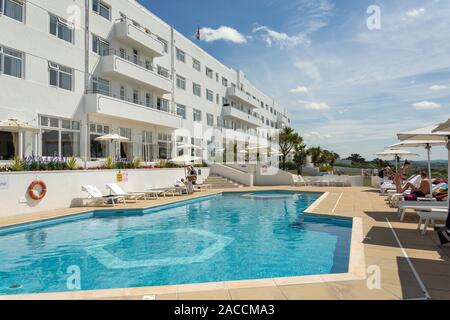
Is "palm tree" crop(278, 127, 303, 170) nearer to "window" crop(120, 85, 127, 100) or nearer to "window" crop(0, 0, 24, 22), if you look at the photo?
"window" crop(120, 85, 127, 100)

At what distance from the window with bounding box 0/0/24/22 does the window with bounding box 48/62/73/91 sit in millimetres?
2571

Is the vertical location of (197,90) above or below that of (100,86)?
above

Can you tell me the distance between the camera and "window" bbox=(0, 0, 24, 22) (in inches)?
603

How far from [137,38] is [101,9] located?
2915mm

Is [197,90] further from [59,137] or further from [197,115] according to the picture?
[59,137]

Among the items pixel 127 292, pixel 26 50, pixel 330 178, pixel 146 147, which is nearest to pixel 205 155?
pixel 146 147

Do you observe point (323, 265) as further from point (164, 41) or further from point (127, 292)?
point (164, 41)

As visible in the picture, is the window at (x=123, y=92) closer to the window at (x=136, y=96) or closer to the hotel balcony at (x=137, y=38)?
the window at (x=136, y=96)

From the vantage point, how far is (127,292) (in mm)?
4477

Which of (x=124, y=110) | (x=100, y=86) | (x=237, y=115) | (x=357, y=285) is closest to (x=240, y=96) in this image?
(x=237, y=115)

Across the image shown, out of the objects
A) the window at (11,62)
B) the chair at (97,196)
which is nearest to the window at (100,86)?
the window at (11,62)

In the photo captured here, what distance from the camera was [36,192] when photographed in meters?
13.0

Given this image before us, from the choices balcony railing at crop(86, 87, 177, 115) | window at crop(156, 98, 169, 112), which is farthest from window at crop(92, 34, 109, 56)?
window at crop(156, 98, 169, 112)
